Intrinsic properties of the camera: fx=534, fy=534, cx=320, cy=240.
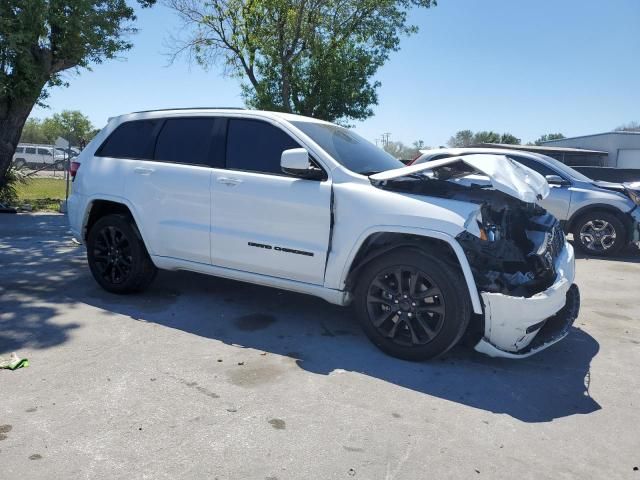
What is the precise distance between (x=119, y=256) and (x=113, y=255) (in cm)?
8

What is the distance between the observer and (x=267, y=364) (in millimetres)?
3938

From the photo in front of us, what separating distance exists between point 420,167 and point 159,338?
2.51 metres

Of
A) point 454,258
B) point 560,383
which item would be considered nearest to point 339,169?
point 454,258

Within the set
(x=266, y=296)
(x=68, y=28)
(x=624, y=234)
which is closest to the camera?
(x=266, y=296)

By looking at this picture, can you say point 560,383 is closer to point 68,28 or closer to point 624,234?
point 624,234

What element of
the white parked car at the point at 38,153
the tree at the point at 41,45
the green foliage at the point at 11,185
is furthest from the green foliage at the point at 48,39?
the white parked car at the point at 38,153

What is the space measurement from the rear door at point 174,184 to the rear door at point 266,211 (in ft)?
0.57

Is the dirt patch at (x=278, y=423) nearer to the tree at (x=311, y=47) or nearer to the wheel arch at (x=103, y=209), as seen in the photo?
the wheel arch at (x=103, y=209)

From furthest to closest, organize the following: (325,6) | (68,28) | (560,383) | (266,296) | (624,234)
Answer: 1. (325,6)
2. (68,28)
3. (624,234)
4. (266,296)
5. (560,383)

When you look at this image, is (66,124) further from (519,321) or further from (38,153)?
(519,321)

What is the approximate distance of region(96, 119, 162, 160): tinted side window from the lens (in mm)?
5359

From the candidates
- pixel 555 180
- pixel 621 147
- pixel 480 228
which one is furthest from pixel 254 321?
pixel 621 147

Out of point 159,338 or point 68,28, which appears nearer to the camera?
point 159,338

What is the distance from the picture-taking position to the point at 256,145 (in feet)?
15.6
